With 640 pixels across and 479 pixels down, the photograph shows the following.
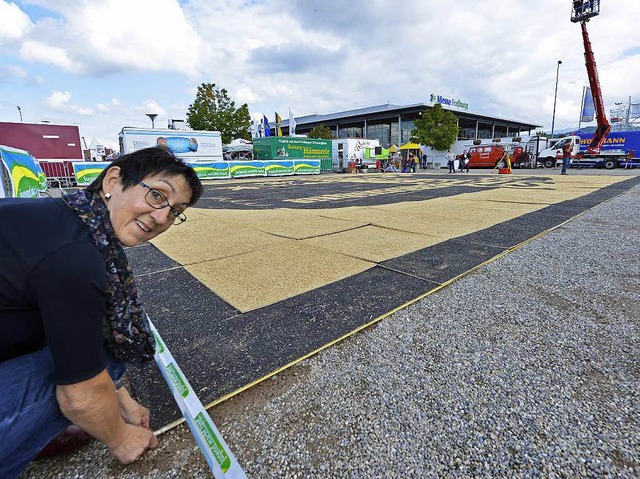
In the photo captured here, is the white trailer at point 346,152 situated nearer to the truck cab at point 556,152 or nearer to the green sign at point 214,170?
the green sign at point 214,170

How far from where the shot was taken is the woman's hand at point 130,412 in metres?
1.43

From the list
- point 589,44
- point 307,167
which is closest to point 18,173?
point 307,167

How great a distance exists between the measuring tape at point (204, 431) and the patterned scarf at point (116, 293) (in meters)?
0.26

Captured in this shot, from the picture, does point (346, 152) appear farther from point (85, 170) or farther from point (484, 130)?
point (484, 130)

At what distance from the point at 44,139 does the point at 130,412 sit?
709 inches

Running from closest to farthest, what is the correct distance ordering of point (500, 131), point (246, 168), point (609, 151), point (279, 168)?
point (246, 168) < point (279, 168) < point (609, 151) < point (500, 131)

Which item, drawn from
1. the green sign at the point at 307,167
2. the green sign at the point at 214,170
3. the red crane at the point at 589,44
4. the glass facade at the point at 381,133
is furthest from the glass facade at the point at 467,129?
the green sign at the point at 214,170

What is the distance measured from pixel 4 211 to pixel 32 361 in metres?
0.53

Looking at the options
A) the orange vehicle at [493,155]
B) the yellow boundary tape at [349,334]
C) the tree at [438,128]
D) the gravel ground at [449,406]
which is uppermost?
the tree at [438,128]

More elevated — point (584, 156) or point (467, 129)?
point (467, 129)

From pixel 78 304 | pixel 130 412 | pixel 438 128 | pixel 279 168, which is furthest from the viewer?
pixel 438 128

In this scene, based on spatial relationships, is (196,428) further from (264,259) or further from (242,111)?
(242,111)

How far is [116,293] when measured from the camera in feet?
4.09

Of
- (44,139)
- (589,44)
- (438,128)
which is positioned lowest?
(44,139)
